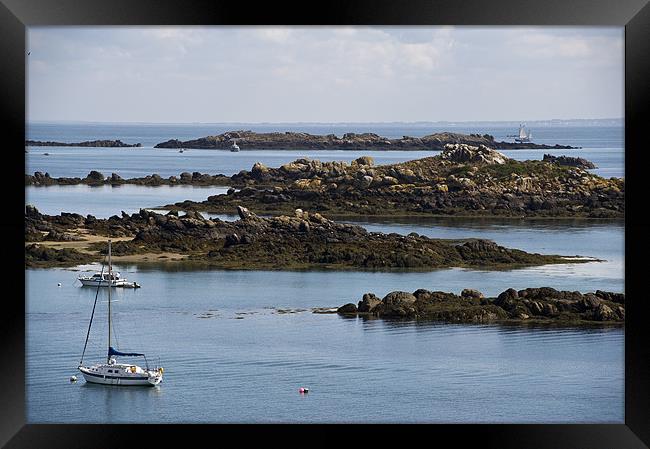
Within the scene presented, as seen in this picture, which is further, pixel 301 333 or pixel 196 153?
pixel 196 153

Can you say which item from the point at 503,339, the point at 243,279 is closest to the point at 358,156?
the point at 243,279

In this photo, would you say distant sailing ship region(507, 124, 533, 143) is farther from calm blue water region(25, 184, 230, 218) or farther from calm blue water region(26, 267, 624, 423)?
calm blue water region(25, 184, 230, 218)

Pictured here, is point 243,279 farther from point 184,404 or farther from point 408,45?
point 408,45

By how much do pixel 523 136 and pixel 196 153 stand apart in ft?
11.2

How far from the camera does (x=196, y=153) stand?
1132cm

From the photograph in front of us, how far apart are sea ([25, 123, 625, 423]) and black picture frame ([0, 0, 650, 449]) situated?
8.76ft

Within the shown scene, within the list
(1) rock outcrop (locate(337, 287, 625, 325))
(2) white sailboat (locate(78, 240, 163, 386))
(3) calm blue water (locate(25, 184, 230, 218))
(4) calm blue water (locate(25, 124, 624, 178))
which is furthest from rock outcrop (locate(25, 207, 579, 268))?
(2) white sailboat (locate(78, 240, 163, 386))

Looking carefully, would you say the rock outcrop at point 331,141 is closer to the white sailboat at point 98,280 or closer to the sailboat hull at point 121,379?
the white sailboat at point 98,280

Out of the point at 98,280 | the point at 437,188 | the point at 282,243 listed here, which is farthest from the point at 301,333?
the point at 437,188

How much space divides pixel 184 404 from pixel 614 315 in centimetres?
404

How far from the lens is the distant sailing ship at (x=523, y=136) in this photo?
1155 centimetres

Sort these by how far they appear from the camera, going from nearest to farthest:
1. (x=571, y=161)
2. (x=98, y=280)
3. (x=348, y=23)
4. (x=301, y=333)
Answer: (x=348, y=23), (x=301, y=333), (x=98, y=280), (x=571, y=161)

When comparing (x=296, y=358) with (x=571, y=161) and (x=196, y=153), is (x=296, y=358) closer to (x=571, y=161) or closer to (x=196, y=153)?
(x=196, y=153)

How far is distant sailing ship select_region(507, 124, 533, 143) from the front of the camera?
11.6m
